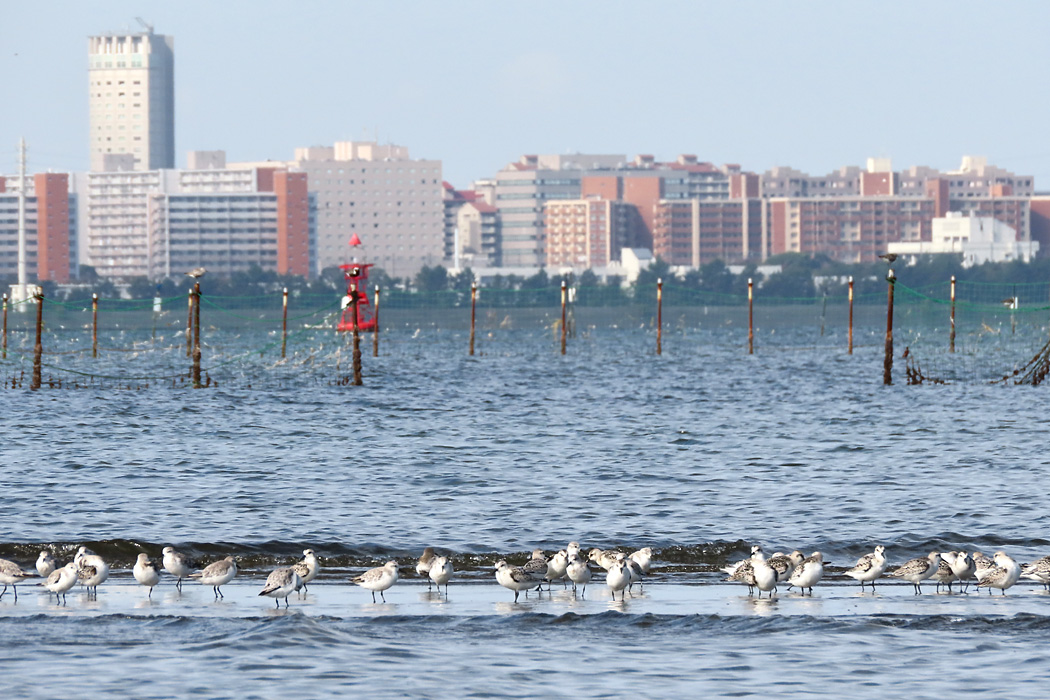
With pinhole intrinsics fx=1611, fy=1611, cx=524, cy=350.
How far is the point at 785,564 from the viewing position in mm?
16641

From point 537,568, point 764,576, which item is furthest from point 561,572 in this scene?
point 764,576

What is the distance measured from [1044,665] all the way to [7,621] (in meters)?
9.18

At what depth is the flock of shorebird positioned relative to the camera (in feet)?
52.7

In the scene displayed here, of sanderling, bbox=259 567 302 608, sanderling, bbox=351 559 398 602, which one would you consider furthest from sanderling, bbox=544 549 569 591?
sanderling, bbox=259 567 302 608

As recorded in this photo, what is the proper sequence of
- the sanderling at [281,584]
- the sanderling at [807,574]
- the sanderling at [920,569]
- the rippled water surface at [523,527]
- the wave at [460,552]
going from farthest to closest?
the wave at [460,552] → the sanderling at [920,569] → the sanderling at [807,574] → the sanderling at [281,584] → the rippled water surface at [523,527]

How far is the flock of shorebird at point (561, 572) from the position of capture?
16.1m

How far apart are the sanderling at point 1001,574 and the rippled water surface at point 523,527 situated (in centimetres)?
22

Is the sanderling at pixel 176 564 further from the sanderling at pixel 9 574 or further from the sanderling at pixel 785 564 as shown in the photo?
the sanderling at pixel 785 564

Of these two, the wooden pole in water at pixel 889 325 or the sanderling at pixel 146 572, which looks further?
the wooden pole in water at pixel 889 325

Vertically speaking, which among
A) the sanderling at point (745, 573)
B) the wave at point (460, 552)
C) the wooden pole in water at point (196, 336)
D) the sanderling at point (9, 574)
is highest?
the wooden pole in water at point (196, 336)

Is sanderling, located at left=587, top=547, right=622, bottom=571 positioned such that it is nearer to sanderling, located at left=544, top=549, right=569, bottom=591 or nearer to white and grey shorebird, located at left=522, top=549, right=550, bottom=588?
sanderling, located at left=544, top=549, right=569, bottom=591

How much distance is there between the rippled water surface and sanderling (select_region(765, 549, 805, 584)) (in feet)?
0.83

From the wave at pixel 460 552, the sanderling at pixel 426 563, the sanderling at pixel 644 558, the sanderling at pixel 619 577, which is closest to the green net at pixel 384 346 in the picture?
the wave at pixel 460 552

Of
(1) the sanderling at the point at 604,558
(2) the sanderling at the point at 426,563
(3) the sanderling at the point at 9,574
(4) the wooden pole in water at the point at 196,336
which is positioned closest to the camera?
(3) the sanderling at the point at 9,574
